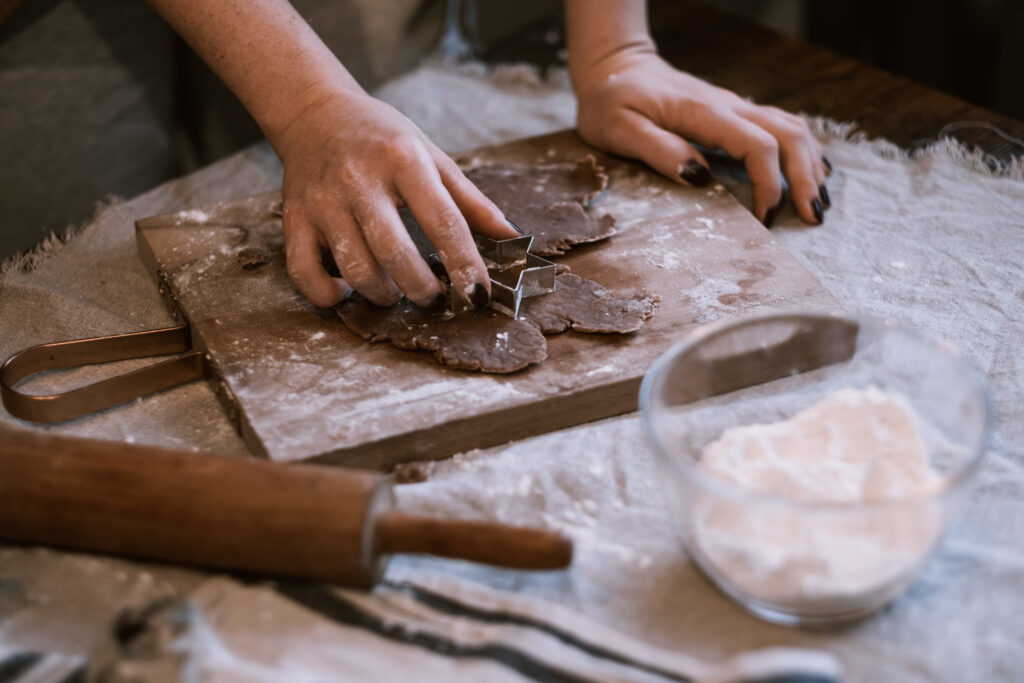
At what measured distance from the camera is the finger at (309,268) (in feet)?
3.75

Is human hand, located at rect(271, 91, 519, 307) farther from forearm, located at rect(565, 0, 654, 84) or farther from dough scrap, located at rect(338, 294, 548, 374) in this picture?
forearm, located at rect(565, 0, 654, 84)

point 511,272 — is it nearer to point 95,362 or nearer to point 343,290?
point 343,290

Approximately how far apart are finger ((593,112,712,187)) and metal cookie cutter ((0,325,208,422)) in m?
0.75

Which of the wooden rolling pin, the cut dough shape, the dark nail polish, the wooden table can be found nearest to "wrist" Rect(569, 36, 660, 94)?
the wooden table

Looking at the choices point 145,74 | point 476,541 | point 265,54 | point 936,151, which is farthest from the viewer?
point 145,74

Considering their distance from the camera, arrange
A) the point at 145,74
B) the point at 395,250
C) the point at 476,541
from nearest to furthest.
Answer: the point at 476,541 < the point at 395,250 < the point at 145,74

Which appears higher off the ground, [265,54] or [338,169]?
[265,54]

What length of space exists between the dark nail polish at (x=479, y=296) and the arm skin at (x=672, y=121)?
0.46 m

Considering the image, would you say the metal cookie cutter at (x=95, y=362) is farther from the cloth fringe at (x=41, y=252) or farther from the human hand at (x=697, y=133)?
the human hand at (x=697, y=133)

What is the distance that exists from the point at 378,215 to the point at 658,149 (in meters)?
0.53

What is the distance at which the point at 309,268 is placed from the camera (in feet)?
3.75

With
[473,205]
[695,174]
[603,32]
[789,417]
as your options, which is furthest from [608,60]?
[789,417]

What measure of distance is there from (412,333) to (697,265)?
1.36ft

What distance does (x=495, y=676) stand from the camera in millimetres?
766
